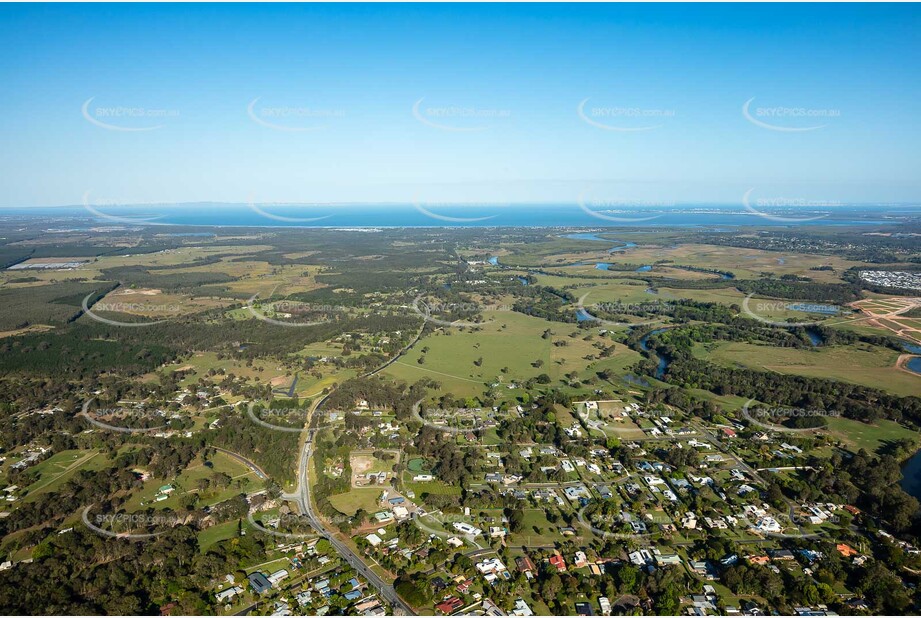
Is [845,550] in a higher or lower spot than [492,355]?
lower

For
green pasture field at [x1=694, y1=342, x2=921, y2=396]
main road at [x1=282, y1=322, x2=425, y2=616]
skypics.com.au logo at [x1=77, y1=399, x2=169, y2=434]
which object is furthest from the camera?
green pasture field at [x1=694, y1=342, x2=921, y2=396]

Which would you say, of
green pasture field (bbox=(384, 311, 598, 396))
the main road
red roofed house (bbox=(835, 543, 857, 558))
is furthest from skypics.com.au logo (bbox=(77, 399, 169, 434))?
red roofed house (bbox=(835, 543, 857, 558))

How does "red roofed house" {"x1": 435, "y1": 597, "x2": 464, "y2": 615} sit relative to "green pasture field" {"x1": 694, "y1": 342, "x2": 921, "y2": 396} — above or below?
below

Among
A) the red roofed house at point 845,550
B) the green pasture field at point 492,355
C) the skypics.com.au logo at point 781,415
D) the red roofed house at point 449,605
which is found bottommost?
the red roofed house at point 449,605

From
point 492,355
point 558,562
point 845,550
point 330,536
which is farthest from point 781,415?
point 330,536

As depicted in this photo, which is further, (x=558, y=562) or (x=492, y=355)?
(x=492, y=355)

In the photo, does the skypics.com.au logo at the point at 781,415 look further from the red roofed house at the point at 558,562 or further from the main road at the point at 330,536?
the main road at the point at 330,536

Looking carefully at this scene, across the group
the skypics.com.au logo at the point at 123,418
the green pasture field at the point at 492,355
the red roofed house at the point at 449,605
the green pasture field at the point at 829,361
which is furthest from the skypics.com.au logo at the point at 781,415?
the skypics.com.au logo at the point at 123,418

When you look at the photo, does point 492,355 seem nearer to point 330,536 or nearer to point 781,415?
point 781,415

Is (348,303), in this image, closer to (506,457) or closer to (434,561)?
(506,457)

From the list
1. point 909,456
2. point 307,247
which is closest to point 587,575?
point 909,456

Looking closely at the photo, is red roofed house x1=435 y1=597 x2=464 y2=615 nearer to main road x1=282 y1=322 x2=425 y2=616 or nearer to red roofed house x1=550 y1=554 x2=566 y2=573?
main road x1=282 y1=322 x2=425 y2=616
